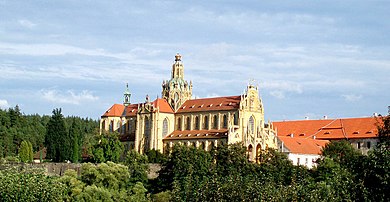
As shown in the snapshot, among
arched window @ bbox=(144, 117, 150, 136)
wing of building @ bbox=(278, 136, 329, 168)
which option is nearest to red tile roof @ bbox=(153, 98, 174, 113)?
arched window @ bbox=(144, 117, 150, 136)

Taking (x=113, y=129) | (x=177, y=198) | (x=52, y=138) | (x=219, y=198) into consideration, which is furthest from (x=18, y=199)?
(x=113, y=129)

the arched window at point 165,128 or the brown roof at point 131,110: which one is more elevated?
the brown roof at point 131,110

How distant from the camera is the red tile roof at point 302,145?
122 meters

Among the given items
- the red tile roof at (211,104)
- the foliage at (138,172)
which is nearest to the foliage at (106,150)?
the foliage at (138,172)

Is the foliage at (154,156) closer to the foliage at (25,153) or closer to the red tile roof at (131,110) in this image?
the red tile roof at (131,110)

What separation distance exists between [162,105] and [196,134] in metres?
10.5

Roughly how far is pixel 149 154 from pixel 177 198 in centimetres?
6391

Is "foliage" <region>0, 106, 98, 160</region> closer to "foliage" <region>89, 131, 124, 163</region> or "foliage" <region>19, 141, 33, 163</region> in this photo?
"foliage" <region>19, 141, 33, 163</region>

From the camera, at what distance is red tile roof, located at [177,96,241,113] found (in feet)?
418

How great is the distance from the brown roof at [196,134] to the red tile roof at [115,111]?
15347mm

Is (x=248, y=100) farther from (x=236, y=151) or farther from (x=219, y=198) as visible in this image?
(x=219, y=198)

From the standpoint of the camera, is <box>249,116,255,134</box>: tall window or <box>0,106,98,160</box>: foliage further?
<box>0,106,98,160</box>: foliage

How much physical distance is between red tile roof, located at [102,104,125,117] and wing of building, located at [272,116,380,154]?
95.7 feet

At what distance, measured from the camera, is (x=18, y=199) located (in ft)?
216
